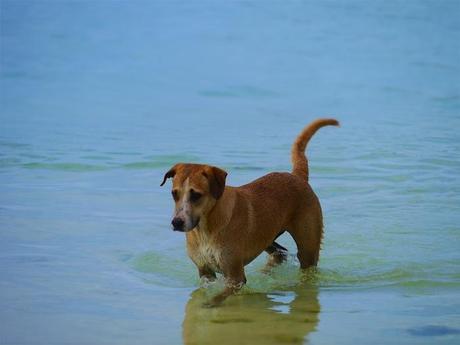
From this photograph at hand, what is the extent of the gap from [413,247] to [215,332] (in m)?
3.39

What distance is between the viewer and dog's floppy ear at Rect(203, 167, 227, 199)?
6.71 meters

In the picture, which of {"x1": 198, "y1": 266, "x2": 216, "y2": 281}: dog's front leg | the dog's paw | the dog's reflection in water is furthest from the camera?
{"x1": 198, "y1": 266, "x2": 216, "y2": 281}: dog's front leg

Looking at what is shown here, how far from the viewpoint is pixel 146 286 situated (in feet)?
25.2

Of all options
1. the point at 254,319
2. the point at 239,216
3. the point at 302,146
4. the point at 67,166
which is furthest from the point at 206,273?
the point at 67,166

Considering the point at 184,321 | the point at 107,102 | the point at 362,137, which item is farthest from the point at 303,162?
the point at 107,102

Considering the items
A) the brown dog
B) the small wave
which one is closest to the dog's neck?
the brown dog

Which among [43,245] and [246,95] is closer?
[43,245]

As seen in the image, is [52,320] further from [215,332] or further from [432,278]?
[432,278]

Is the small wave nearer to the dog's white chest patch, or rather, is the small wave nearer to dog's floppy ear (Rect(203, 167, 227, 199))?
the dog's white chest patch

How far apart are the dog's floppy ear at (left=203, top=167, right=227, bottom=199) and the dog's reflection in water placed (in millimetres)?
879

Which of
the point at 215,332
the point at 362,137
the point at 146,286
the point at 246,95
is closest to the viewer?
the point at 215,332

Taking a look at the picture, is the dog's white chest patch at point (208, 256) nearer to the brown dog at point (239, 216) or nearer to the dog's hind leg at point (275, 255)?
the brown dog at point (239, 216)

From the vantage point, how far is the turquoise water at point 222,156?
6.88 meters

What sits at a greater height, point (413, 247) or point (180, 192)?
point (180, 192)
